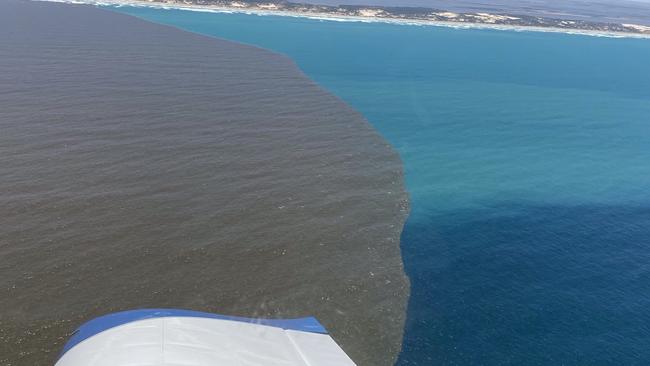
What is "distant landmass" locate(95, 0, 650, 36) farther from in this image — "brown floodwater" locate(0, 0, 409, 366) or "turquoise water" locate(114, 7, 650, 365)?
"brown floodwater" locate(0, 0, 409, 366)

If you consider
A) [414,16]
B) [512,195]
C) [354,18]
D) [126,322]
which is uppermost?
[414,16]

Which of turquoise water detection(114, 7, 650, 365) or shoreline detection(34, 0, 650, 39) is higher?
shoreline detection(34, 0, 650, 39)

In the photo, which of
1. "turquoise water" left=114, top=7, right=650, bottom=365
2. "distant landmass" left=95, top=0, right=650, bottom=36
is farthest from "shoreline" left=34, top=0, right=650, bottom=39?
"turquoise water" left=114, top=7, right=650, bottom=365

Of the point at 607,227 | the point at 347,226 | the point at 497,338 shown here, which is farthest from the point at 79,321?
the point at 607,227

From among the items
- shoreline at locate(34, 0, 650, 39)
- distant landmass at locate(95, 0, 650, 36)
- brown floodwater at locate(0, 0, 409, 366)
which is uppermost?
distant landmass at locate(95, 0, 650, 36)

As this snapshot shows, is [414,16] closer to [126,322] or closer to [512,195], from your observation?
[512,195]

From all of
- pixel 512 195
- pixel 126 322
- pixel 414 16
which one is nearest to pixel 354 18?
pixel 414 16
